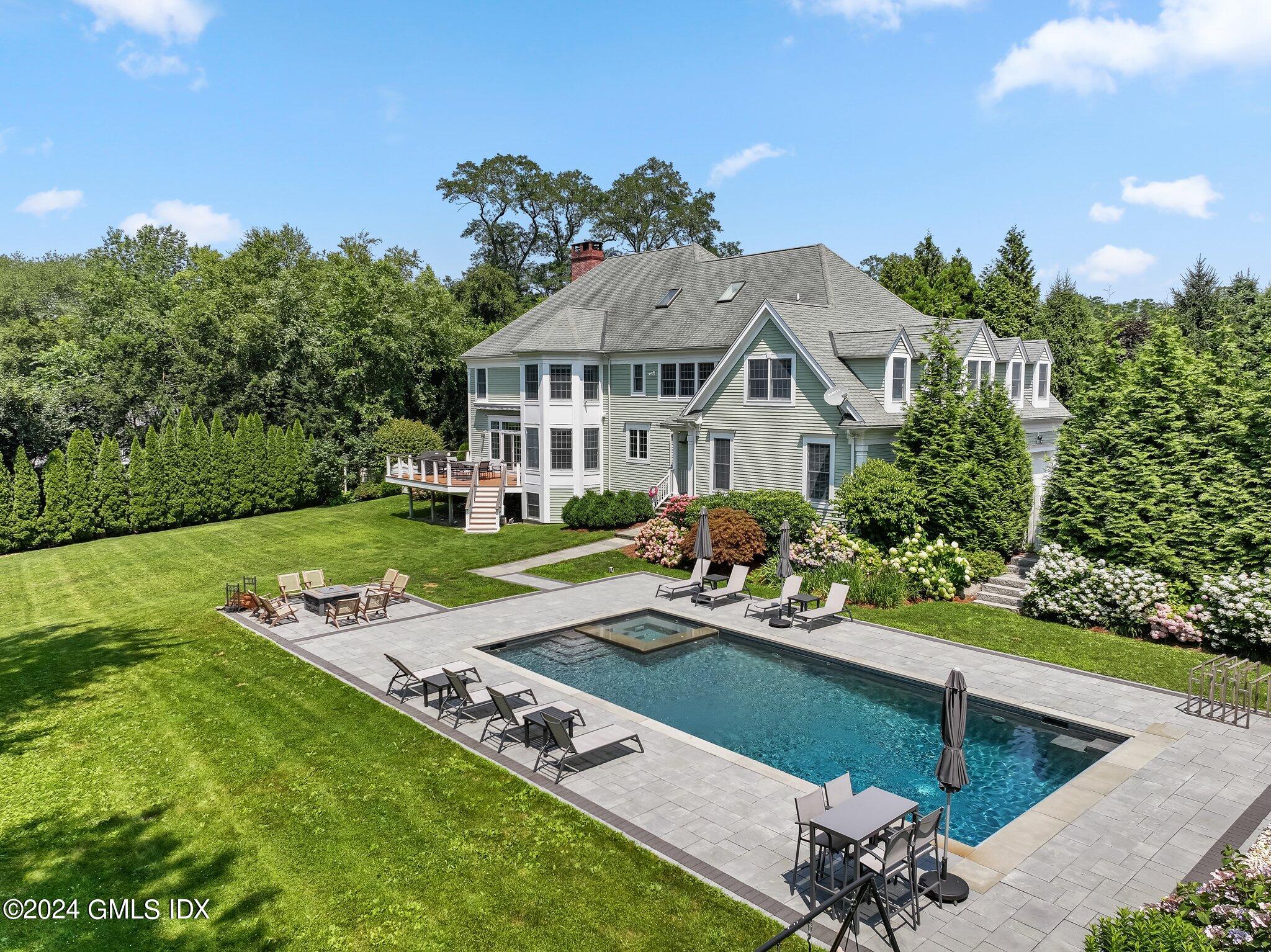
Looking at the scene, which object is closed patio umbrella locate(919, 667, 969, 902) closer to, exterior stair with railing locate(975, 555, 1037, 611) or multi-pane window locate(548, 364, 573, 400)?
exterior stair with railing locate(975, 555, 1037, 611)

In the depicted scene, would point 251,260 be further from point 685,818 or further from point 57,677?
point 685,818

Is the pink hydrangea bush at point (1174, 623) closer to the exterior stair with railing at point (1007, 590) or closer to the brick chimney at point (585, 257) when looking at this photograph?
the exterior stair with railing at point (1007, 590)

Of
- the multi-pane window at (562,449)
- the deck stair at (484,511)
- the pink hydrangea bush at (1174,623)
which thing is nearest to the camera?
the pink hydrangea bush at (1174,623)

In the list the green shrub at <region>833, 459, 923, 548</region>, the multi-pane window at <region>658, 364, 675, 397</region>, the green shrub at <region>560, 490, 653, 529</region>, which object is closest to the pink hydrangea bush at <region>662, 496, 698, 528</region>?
the green shrub at <region>560, 490, 653, 529</region>

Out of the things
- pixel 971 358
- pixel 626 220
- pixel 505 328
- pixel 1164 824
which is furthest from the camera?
pixel 626 220

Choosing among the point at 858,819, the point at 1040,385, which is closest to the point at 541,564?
the point at 858,819

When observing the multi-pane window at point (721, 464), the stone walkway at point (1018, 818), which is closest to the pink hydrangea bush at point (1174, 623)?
the stone walkway at point (1018, 818)

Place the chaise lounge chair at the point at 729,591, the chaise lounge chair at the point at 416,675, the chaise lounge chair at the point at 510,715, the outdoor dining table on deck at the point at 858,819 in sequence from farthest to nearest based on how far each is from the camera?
the chaise lounge chair at the point at 729,591 → the chaise lounge chair at the point at 416,675 → the chaise lounge chair at the point at 510,715 → the outdoor dining table on deck at the point at 858,819

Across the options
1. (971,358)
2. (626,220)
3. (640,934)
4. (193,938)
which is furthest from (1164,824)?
(626,220)
